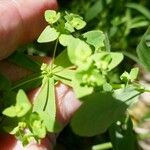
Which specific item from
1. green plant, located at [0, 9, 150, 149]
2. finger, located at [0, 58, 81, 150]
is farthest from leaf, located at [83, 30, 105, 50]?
finger, located at [0, 58, 81, 150]

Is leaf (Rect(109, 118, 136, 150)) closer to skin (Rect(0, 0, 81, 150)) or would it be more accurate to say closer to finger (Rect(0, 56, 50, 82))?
skin (Rect(0, 0, 81, 150))

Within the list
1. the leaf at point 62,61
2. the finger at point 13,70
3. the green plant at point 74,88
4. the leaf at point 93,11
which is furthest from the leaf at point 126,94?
the leaf at point 93,11

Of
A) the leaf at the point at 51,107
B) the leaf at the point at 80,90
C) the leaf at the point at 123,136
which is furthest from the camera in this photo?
the leaf at the point at 123,136

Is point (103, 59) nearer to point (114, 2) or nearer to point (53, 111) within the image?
point (53, 111)

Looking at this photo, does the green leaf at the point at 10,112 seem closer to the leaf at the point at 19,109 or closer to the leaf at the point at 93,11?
the leaf at the point at 19,109

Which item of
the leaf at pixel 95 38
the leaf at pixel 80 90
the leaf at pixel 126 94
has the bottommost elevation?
the leaf at pixel 126 94
